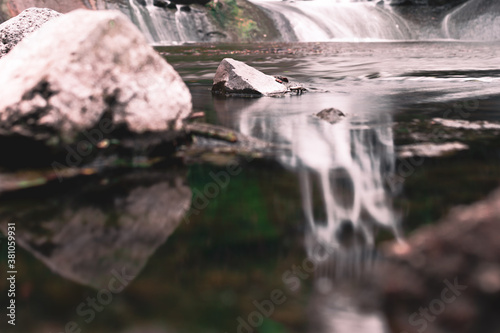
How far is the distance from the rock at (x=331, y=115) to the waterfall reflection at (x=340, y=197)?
11 cm

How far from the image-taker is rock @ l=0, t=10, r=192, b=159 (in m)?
3.47

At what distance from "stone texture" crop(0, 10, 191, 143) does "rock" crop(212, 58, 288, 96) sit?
3.36 m

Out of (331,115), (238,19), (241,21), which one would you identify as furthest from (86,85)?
(238,19)

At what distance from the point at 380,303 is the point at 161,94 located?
2790mm

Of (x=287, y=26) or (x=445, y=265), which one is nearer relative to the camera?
→ (x=445, y=265)

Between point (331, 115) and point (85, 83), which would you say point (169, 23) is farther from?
point (85, 83)

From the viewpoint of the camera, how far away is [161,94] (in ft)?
13.1

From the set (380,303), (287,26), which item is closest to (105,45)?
(380,303)

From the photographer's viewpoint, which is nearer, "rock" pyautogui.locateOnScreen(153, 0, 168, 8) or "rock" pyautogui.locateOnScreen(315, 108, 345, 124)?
"rock" pyautogui.locateOnScreen(315, 108, 345, 124)

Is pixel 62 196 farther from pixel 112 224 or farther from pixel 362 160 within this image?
pixel 362 160

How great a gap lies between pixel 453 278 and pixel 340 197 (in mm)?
1417

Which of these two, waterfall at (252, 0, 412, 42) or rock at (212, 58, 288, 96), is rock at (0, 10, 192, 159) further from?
waterfall at (252, 0, 412, 42)

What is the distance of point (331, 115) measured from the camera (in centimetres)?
553

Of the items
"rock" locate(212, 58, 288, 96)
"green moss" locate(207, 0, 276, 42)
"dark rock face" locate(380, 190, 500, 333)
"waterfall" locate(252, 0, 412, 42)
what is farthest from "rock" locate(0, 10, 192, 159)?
"waterfall" locate(252, 0, 412, 42)
